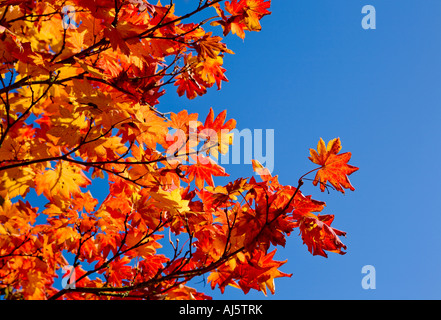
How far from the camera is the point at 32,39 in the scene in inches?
116

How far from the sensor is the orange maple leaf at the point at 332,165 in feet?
6.81

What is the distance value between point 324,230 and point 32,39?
2610mm

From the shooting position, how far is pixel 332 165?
210 cm

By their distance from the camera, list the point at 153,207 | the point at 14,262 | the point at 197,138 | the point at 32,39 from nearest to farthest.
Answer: the point at 197,138 → the point at 153,207 → the point at 32,39 → the point at 14,262

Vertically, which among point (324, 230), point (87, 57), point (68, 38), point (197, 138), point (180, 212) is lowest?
point (324, 230)

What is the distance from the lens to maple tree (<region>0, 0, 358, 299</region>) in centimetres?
217

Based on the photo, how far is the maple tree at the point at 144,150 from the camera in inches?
85.6

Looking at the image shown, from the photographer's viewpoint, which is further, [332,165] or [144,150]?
[144,150]

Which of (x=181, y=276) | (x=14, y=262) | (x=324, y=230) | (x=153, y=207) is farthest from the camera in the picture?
(x=14, y=262)

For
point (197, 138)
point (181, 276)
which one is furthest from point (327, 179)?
point (181, 276)

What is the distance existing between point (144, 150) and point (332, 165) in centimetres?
133

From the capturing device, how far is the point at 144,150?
2695mm

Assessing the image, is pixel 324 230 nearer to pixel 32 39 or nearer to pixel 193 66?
pixel 193 66

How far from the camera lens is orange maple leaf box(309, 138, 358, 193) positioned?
207cm
